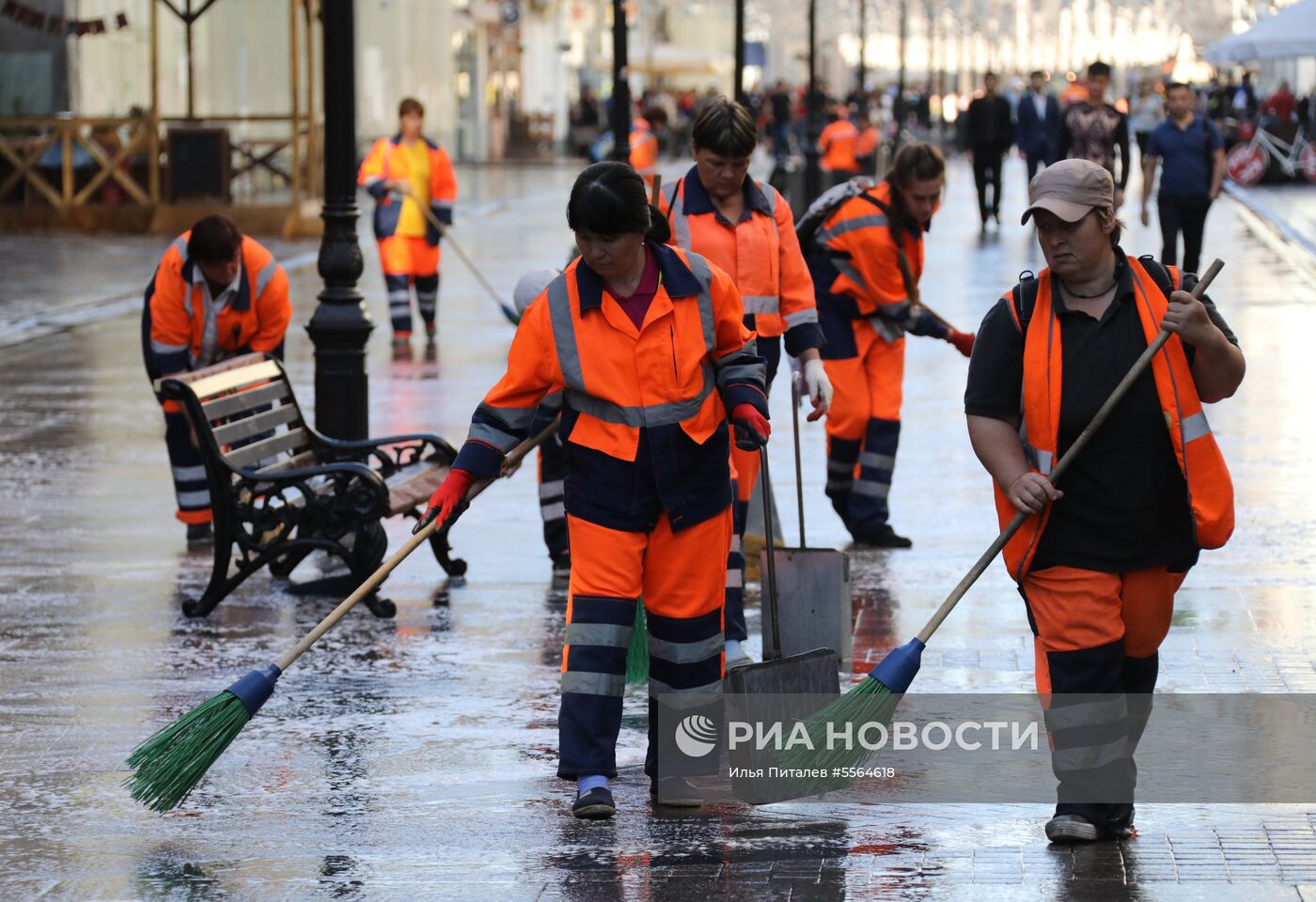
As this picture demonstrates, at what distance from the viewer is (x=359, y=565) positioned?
7.90m

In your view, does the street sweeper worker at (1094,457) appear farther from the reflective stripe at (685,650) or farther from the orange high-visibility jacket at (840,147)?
the orange high-visibility jacket at (840,147)

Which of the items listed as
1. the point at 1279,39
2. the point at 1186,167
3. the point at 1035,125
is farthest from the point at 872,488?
the point at 1035,125

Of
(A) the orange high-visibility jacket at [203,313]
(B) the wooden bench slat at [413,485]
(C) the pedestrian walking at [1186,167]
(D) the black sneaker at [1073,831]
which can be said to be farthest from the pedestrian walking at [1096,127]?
(D) the black sneaker at [1073,831]

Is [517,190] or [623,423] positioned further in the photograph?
[517,190]

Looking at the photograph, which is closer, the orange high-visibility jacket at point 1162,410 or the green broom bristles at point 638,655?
the orange high-visibility jacket at point 1162,410

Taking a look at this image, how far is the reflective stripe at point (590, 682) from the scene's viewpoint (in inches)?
212

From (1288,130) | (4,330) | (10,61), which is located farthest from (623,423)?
(1288,130)

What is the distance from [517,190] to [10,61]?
1135 centimetres

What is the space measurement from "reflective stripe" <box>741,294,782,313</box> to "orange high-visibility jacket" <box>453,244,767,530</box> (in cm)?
158

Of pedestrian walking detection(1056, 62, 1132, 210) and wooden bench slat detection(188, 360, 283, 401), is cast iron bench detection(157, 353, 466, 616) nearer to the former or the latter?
wooden bench slat detection(188, 360, 283, 401)

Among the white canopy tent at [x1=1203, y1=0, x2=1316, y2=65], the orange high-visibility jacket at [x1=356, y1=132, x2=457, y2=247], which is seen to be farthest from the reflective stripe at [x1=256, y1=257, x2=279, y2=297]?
the white canopy tent at [x1=1203, y1=0, x2=1316, y2=65]

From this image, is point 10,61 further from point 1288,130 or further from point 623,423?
point 623,423

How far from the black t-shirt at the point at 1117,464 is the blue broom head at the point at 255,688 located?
6.40ft

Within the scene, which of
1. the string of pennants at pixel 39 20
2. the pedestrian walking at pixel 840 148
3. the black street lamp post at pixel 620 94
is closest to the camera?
the black street lamp post at pixel 620 94
